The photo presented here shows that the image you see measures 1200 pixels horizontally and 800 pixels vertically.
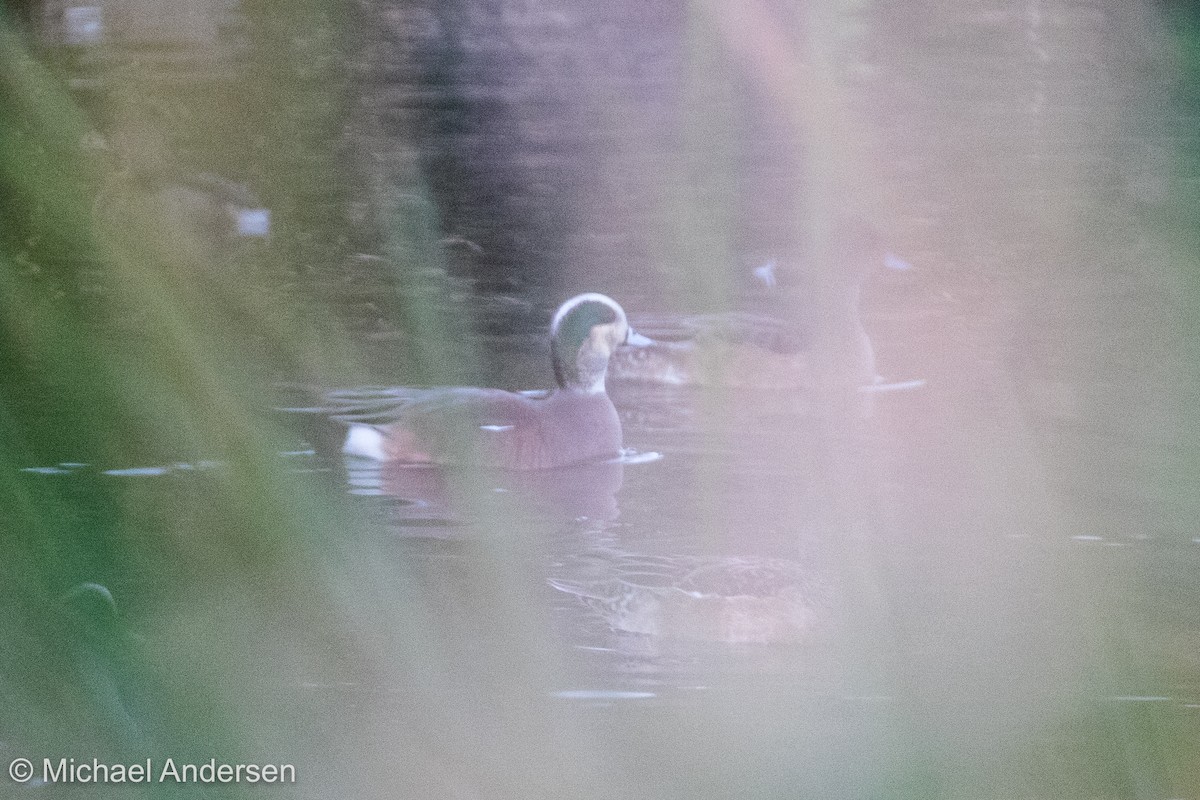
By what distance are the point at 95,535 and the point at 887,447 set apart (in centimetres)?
106

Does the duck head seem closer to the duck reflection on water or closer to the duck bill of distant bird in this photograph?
the duck bill of distant bird

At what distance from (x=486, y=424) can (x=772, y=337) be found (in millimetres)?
505

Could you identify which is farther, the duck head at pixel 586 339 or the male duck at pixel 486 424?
the duck head at pixel 586 339

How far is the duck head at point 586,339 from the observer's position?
1.97 m

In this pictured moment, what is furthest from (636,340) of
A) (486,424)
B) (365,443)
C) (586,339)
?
(365,443)

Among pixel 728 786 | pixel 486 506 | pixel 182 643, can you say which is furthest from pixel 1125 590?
pixel 182 643

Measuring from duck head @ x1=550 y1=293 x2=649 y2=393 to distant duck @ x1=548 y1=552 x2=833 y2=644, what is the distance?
1.75 feet

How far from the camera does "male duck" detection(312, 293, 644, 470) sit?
1.81 meters

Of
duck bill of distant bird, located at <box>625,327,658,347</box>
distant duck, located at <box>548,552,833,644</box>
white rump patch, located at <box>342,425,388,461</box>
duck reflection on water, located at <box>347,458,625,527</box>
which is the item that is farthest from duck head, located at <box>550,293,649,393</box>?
distant duck, located at <box>548,552,833,644</box>

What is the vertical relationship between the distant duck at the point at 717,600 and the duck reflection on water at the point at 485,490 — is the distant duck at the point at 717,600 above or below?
above

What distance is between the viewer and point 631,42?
222cm

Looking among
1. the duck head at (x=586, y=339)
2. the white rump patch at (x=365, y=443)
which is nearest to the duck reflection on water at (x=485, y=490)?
the white rump patch at (x=365, y=443)

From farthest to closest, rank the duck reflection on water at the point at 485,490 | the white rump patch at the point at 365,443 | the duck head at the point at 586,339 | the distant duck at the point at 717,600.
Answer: the duck head at the point at 586,339 < the white rump patch at the point at 365,443 < the duck reflection on water at the point at 485,490 < the distant duck at the point at 717,600

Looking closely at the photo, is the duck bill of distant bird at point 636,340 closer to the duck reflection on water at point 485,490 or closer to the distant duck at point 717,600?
the duck reflection on water at point 485,490
